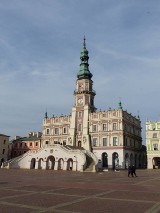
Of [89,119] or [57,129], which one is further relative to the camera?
[57,129]

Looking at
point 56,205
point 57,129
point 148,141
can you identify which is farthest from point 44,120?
point 56,205

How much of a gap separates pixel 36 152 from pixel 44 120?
74.8 ft

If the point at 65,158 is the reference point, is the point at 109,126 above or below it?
above

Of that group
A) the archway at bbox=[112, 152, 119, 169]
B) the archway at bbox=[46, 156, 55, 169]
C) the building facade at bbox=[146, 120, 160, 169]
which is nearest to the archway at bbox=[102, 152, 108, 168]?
the archway at bbox=[112, 152, 119, 169]

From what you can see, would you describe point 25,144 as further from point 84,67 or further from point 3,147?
point 84,67

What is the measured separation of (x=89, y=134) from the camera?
76188 millimetres

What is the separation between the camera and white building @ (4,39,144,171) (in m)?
63.5

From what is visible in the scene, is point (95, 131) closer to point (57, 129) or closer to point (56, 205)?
point (57, 129)

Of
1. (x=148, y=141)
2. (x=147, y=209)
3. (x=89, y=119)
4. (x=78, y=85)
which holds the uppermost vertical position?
(x=78, y=85)

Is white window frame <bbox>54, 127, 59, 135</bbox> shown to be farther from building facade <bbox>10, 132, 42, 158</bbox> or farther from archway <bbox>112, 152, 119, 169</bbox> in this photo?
archway <bbox>112, 152, 119, 169</bbox>

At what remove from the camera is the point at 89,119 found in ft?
253

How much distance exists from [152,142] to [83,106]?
23.2m

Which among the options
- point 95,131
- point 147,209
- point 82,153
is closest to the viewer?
point 147,209

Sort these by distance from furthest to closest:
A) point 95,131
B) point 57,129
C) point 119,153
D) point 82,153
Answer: point 57,129
point 95,131
point 119,153
point 82,153
